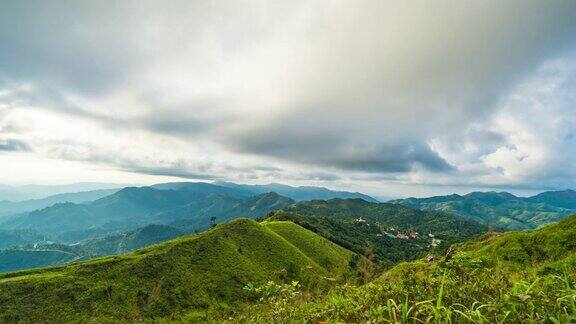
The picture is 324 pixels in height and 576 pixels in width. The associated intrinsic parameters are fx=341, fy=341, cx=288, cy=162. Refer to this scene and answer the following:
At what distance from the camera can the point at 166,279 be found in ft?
255

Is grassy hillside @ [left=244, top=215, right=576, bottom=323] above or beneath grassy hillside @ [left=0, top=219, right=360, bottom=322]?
above

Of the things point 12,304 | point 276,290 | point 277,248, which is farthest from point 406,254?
point 276,290

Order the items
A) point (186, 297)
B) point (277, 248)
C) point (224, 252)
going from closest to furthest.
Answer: point (186, 297)
point (224, 252)
point (277, 248)

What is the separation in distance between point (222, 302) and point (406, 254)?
150m

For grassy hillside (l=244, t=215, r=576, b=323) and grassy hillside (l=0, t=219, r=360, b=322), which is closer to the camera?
grassy hillside (l=244, t=215, r=576, b=323)

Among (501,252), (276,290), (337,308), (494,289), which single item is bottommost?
(501,252)

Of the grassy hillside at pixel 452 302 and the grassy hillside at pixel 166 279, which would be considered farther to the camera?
the grassy hillside at pixel 166 279

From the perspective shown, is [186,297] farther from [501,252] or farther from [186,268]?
[501,252]

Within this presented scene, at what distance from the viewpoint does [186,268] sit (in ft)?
280

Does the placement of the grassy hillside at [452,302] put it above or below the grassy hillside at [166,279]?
above

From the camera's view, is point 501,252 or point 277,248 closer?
point 501,252

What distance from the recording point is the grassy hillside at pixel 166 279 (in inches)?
2539

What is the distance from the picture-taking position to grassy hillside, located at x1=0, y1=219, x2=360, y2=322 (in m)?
64.5

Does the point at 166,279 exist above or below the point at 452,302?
below
